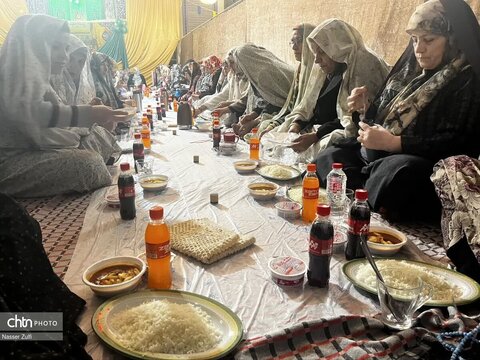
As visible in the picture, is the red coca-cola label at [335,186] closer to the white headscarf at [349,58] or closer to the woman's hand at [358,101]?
the woman's hand at [358,101]

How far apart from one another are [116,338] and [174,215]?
99 cm

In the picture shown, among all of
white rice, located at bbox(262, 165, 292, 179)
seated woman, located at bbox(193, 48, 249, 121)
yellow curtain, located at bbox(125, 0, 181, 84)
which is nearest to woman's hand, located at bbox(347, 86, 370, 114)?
white rice, located at bbox(262, 165, 292, 179)

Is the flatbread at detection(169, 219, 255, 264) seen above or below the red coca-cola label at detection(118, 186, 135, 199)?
below

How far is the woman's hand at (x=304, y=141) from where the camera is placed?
2.86m

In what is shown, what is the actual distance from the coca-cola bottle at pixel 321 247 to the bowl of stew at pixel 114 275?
0.56 meters

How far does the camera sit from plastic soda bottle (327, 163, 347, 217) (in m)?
1.85

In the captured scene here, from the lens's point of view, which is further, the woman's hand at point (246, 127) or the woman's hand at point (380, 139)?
the woman's hand at point (246, 127)

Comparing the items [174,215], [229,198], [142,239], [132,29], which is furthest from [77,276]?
[132,29]

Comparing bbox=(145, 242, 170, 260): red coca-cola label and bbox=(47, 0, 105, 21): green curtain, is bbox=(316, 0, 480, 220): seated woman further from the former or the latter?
bbox=(47, 0, 105, 21): green curtain

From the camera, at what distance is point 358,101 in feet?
7.93

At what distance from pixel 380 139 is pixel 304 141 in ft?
2.80

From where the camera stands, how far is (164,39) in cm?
1450

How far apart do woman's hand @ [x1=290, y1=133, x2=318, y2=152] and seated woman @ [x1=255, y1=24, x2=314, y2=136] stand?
750mm

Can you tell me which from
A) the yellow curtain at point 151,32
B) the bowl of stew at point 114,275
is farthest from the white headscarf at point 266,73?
the yellow curtain at point 151,32
